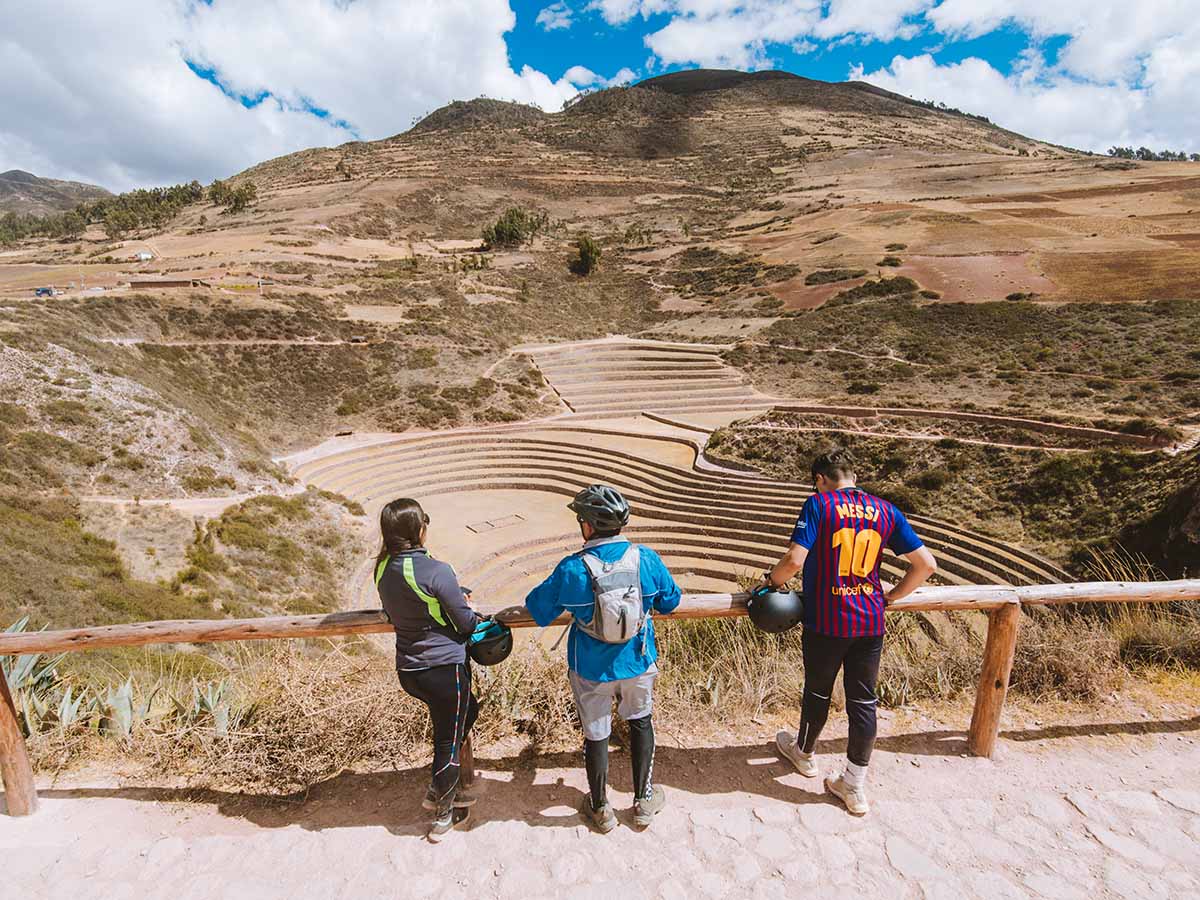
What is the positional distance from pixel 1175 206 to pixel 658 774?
66827mm

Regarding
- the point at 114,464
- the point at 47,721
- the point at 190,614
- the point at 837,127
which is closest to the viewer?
the point at 47,721

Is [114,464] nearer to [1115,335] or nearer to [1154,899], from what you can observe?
[1154,899]

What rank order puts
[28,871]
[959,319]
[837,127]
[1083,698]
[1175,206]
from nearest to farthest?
[28,871] → [1083,698] → [959,319] → [1175,206] → [837,127]

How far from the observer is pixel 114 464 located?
15961mm

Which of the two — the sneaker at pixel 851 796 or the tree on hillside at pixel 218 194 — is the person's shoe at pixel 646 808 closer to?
the sneaker at pixel 851 796

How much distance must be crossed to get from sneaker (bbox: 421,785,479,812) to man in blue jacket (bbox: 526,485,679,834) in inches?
26.1

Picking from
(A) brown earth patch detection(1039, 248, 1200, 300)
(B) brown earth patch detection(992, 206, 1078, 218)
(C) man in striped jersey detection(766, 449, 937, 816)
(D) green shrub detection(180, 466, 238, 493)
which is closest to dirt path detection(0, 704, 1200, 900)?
(C) man in striped jersey detection(766, 449, 937, 816)

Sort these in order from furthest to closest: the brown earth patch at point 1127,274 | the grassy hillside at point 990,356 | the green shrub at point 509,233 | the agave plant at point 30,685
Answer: the green shrub at point 509,233 < the brown earth patch at point 1127,274 < the grassy hillside at point 990,356 < the agave plant at point 30,685

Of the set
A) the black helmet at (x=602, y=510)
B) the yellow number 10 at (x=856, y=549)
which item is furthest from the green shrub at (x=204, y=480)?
the yellow number 10 at (x=856, y=549)

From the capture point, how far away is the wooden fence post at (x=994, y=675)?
142 inches

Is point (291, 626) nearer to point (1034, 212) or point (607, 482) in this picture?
point (607, 482)

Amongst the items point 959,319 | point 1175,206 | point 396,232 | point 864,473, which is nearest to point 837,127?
point 1175,206

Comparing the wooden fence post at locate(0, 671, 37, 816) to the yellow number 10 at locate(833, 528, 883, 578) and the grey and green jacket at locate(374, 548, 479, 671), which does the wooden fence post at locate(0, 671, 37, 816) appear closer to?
the grey and green jacket at locate(374, 548, 479, 671)

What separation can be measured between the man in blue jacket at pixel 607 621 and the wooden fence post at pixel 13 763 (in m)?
2.92
